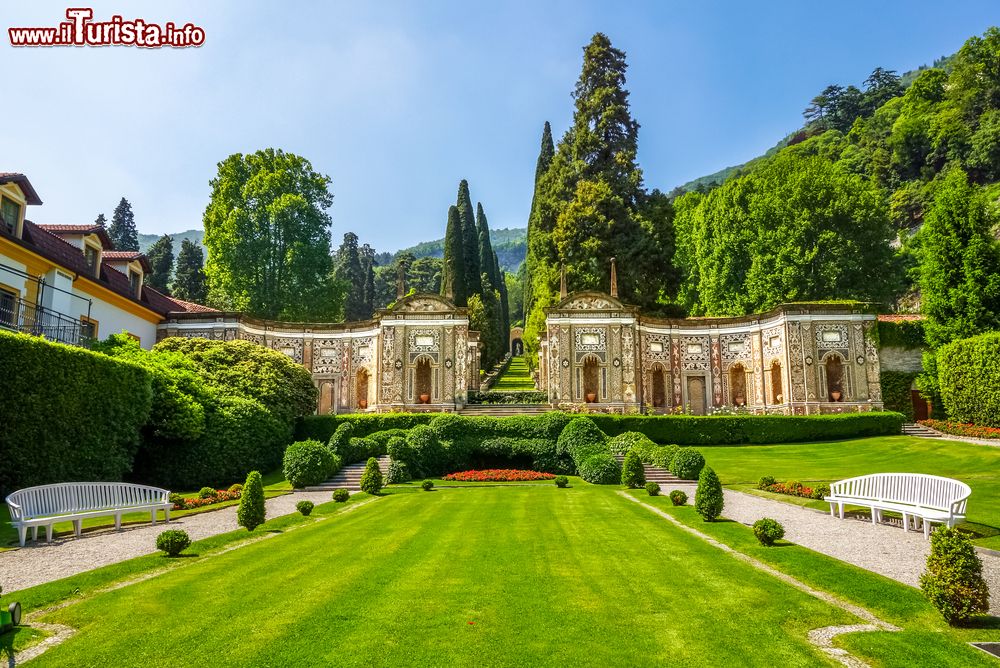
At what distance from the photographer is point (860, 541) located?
37.8ft

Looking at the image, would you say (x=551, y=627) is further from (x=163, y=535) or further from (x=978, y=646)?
(x=163, y=535)

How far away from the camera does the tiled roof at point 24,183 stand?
20969 millimetres

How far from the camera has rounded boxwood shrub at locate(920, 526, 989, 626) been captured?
6699 millimetres

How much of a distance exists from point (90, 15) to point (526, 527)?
13573 millimetres

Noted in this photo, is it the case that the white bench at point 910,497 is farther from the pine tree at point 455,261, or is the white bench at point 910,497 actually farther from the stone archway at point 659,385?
the pine tree at point 455,261

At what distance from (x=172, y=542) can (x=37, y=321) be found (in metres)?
15.2

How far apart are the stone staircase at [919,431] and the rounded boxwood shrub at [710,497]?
79.2 feet

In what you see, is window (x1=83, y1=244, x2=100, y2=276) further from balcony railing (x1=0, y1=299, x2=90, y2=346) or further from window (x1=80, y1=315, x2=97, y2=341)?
balcony railing (x1=0, y1=299, x2=90, y2=346)

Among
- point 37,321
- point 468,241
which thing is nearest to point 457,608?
point 37,321

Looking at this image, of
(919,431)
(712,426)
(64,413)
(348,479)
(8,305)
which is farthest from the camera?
(919,431)

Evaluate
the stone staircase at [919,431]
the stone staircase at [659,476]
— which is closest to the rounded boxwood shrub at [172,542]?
the stone staircase at [659,476]

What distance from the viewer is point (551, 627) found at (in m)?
6.45

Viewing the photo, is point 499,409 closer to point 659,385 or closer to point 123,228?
point 659,385

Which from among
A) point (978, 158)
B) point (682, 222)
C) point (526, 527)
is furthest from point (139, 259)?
point (978, 158)
